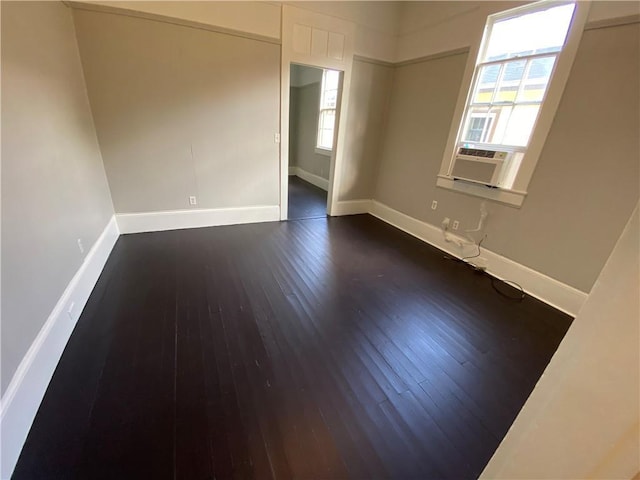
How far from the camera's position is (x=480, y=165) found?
109 inches

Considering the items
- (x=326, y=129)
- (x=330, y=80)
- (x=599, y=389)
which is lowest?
(x=599, y=389)

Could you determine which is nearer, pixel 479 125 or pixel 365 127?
pixel 479 125

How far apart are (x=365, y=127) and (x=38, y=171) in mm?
3673

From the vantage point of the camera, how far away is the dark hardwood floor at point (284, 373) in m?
1.17

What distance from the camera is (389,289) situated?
248cm

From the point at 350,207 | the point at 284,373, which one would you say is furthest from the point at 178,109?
the point at 284,373

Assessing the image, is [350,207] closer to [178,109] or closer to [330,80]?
[178,109]

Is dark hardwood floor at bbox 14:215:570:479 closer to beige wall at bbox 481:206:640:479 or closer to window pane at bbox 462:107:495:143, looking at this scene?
beige wall at bbox 481:206:640:479

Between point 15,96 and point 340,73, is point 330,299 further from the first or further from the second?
point 340,73

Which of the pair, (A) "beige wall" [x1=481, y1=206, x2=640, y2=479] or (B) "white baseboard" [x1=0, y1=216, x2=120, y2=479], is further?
(B) "white baseboard" [x1=0, y1=216, x2=120, y2=479]

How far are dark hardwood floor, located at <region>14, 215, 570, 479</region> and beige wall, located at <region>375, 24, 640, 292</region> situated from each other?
504 millimetres

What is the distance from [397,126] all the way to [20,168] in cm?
393

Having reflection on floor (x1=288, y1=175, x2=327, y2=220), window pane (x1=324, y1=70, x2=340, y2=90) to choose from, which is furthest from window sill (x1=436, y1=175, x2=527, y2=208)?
window pane (x1=324, y1=70, x2=340, y2=90)

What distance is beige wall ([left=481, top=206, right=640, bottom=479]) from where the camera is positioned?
1.20 feet
